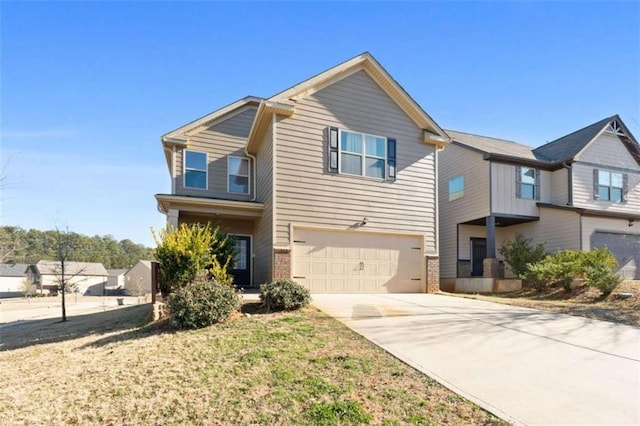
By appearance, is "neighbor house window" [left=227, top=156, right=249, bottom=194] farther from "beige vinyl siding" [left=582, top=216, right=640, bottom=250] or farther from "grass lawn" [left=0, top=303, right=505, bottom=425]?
"beige vinyl siding" [left=582, top=216, right=640, bottom=250]

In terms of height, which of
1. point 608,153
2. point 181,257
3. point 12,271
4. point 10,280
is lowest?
point 10,280

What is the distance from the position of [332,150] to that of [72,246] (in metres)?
15.2

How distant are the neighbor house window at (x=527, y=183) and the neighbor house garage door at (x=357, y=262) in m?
7.63

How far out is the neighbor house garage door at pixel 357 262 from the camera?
11.6m

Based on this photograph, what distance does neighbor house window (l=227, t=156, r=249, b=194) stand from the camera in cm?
1533

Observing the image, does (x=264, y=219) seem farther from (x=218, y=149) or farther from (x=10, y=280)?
(x=10, y=280)

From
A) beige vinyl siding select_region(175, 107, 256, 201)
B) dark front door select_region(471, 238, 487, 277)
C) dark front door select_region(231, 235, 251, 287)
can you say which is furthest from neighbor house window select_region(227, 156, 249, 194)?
dark front door select_region(471, 238, 487, 277)

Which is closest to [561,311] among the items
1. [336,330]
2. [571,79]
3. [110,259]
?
[336,330]

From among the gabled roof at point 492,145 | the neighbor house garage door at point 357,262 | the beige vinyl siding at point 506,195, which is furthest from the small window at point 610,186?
the neighbor house garage door at point 357,262

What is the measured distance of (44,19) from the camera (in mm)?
9945

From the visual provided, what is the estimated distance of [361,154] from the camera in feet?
41.4

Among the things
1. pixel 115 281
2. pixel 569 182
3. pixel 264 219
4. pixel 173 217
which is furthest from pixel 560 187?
pixel 115 281

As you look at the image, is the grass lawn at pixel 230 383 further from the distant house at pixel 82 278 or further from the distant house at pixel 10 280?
the distant house at pixel 10 280

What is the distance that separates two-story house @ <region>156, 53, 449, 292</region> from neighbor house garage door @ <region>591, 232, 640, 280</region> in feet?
30.6
